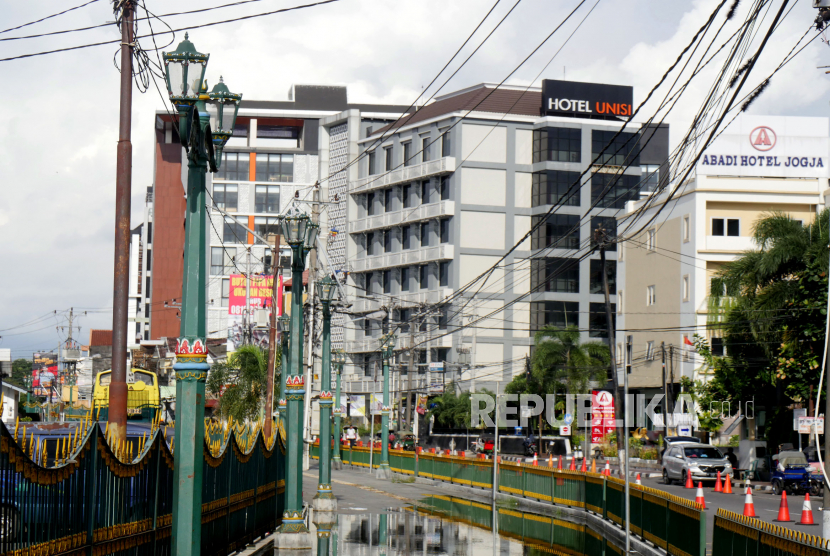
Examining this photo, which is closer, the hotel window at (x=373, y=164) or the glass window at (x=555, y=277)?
the glass window at (x=555, y=277)

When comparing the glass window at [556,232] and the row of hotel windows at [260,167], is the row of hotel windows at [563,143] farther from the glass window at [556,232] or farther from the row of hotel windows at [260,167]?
the row of hotel windows at [260,167]

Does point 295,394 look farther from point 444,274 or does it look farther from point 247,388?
point 444,274

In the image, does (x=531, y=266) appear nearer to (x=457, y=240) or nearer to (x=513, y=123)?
(x=457, y=240)

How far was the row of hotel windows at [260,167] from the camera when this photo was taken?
113188 millimetres

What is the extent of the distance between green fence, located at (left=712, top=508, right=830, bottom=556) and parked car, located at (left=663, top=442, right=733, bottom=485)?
26.7 meters

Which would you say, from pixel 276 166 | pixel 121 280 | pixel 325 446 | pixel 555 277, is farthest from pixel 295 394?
pixel 276 166

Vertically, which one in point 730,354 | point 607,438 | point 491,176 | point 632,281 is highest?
point 491,176

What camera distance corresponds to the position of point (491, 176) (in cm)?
8944

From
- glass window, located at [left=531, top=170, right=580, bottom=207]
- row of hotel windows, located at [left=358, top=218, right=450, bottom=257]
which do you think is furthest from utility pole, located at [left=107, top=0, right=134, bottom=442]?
glass window, located at [left=531, top=170, right=580, bottom=207]

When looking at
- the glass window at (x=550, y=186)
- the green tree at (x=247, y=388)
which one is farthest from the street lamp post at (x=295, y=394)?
the glass window at (x=550, y=186)

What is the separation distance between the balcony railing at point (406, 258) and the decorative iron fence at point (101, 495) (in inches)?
2776

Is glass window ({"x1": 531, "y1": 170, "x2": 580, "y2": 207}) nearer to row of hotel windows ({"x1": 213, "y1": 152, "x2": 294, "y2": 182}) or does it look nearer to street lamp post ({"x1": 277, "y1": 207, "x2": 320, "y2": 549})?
row of hotel windows ({"x1": 213, "y1": 152, "x2": 294, "y2": 182})

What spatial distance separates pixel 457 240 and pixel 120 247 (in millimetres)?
71770

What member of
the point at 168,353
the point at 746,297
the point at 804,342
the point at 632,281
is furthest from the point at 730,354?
the point at 168,353
